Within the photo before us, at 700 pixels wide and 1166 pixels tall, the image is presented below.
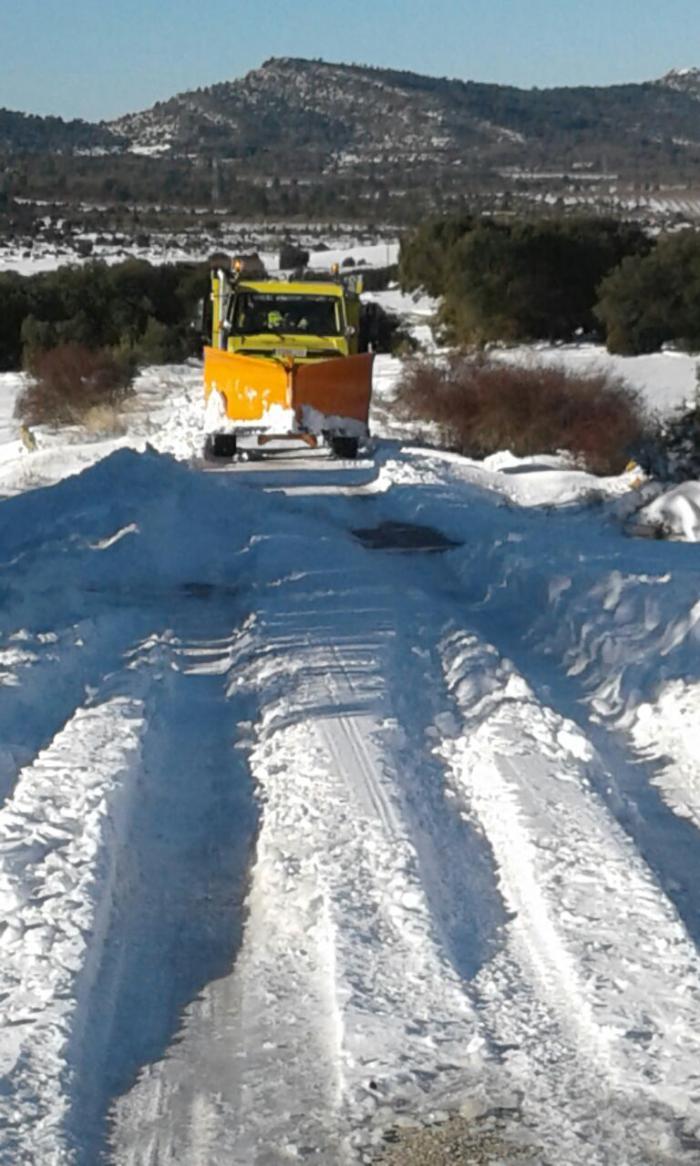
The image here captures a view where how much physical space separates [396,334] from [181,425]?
866 inches

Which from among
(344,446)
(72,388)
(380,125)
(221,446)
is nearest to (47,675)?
(344,446)

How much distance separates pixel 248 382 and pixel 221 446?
1423mm

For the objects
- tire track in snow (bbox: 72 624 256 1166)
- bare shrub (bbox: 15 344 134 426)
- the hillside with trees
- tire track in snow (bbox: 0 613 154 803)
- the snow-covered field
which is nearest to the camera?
the snow-covered field

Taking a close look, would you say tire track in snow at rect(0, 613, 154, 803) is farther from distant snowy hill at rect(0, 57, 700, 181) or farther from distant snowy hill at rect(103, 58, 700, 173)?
distant snowy hill at rect(103, 58, 700, 173)

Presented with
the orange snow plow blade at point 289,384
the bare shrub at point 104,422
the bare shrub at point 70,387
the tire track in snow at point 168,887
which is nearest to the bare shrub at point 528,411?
the orange snow plow blade at point 289,384

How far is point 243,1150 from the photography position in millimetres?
5078

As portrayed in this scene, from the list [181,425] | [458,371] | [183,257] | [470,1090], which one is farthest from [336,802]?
[183,257]

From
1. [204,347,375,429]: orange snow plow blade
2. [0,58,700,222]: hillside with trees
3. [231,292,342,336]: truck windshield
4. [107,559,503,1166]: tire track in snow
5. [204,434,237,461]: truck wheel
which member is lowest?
[204,434,237,461]: truck wheel

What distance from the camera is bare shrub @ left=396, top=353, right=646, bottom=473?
23.9m

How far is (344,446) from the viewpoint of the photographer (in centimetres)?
2211

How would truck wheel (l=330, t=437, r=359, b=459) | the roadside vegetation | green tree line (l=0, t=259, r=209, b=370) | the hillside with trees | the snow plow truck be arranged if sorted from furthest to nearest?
the hillside with trees
green tree line (l=0, t=259, r=209, b=370)
the roadside vegetation
truck wheel (l=330, t=437, r=359, b=459)
the snow plow truck

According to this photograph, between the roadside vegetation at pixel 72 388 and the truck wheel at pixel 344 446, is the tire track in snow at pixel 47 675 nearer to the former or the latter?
the truck wheel at pixel 344 446

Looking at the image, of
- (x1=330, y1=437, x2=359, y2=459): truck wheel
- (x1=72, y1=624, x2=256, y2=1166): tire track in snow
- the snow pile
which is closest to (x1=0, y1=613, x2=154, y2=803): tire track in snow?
(x1=72, y1=624, x2=256, y2=1166): tire track in snow

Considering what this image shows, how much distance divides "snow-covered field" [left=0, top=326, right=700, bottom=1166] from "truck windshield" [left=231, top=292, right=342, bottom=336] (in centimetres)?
766
